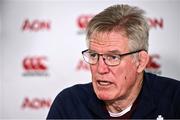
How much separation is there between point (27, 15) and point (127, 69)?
1.19 metres

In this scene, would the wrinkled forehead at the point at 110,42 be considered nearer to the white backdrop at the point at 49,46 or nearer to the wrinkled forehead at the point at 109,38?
the wrinkled forehead at the point at 109,38

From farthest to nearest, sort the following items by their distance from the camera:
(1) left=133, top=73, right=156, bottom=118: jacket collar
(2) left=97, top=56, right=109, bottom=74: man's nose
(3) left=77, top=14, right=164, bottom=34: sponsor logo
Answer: (3) left=77, top=14, right=164, bottom=34: sponsor logo, (1) left=133, top=73, right=156, bottom=118: jacket collar, (2) left=97, top=56, right=109, bottom=74: man's nose

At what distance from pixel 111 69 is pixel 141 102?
0.69 ft

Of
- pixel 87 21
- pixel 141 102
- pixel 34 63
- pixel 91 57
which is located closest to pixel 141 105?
pixel 141 102

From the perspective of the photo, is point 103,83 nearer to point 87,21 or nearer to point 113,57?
point 113,57

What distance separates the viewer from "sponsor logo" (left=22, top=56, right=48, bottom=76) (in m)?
2.33

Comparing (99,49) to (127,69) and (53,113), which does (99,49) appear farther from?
(53,113)

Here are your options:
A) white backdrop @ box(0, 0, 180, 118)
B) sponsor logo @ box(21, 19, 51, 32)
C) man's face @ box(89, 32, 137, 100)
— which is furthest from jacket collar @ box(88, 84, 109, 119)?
sponsor logo @ box(21, 19, 51, 32)

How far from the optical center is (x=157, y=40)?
88.5 inches

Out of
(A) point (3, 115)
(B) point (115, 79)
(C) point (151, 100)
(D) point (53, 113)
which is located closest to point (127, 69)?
(B) point (115, 79)

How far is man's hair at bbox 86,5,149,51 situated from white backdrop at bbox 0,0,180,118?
0.94 metres

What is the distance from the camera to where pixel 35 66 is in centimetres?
237

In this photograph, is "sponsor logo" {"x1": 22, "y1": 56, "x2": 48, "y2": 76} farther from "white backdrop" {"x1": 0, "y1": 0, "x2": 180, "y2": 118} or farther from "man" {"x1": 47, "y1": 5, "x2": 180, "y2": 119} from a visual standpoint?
"man" {"x1": 47, "y1": 5, "x2": 180, "y2": 119}

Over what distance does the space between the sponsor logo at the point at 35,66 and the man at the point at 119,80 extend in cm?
85
